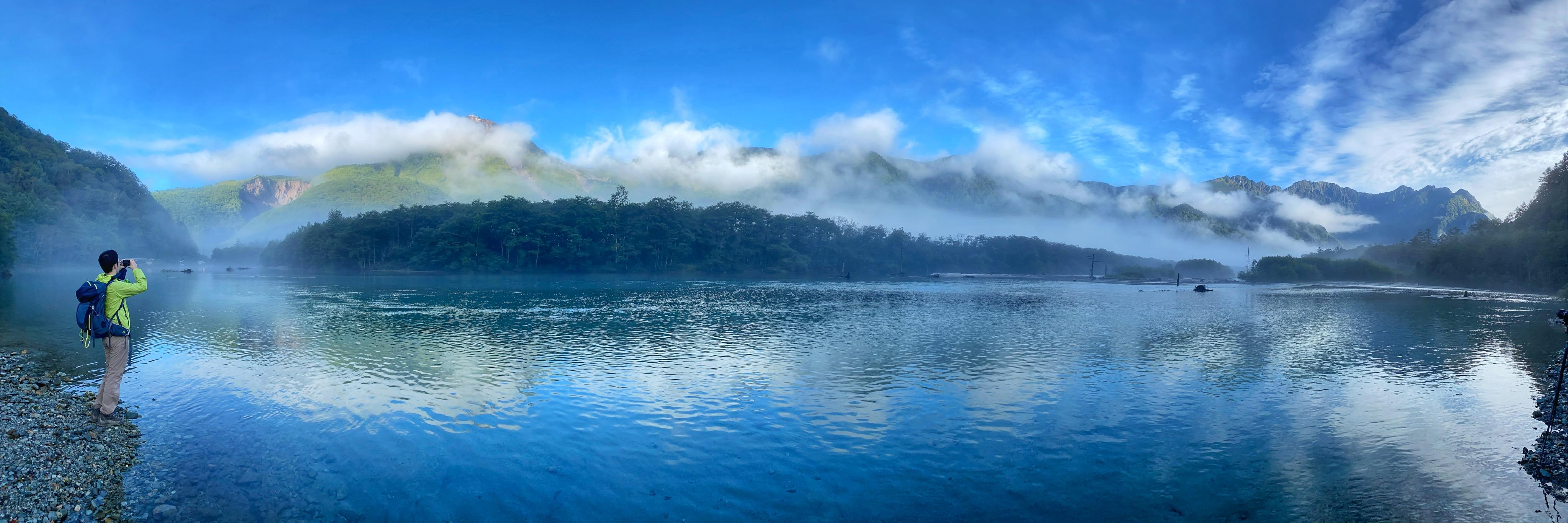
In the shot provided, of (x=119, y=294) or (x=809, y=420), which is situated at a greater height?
(x=119, y=294)

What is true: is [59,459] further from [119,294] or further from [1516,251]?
[1516,251]

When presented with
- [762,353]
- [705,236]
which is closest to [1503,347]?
[762,353]

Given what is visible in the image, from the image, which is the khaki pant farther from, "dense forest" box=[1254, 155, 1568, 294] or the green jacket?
"dense forest" box=[1254, 155, 1568, 294]

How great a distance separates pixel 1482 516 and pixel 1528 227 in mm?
110539

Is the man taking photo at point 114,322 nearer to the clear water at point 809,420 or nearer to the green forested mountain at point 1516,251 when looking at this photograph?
the clear water at point 809,420

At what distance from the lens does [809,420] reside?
1234cm

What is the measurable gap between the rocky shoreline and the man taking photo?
280mm

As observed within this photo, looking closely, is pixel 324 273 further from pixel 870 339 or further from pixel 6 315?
pixel 870 339

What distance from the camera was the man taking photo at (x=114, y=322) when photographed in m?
9.77

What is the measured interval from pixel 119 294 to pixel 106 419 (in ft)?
7.71

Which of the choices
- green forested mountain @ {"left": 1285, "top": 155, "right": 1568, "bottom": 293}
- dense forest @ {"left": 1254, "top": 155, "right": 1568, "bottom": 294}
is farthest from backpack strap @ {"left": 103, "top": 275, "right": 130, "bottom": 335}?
green forested mountain @ {"left": 1285, "top": 155, "right": 1568, "bottom": 293}

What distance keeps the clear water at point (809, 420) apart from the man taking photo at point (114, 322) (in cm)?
72

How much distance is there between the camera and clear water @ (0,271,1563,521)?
852 cm

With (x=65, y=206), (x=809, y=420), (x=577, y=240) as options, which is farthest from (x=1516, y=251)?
(x=65, y=206)
